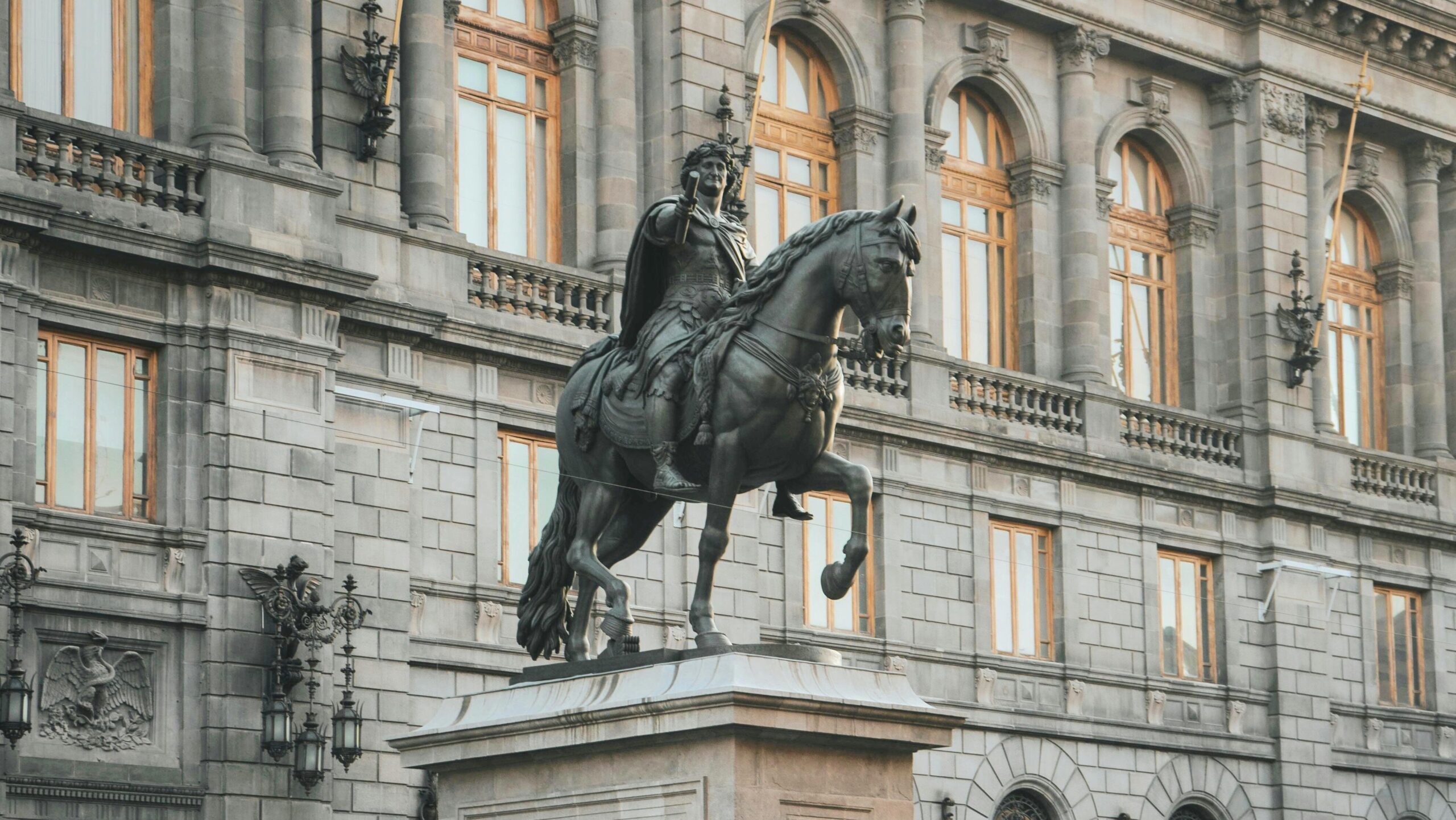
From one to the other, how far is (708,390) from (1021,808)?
2549cm

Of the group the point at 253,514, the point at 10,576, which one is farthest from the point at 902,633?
the point at 10,576

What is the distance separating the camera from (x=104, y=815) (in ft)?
97.4

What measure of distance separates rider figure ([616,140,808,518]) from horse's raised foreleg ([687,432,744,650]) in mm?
270

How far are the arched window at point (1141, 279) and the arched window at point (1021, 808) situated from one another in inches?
330

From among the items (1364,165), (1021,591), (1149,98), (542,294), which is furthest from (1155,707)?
(542,294)

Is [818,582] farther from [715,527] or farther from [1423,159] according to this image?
[715,527]

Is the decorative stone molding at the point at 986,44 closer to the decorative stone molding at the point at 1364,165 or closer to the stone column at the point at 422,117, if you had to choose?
the decorative stone molding at the point at 1364,165

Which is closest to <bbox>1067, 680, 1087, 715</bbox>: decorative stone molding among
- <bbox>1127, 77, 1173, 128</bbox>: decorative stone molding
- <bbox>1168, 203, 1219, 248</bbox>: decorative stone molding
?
<bbox>1168, 203, 1219, 248</bbox>: decorative stone molding

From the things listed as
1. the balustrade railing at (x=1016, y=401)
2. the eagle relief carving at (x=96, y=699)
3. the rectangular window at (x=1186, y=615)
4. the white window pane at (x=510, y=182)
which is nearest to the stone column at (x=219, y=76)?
the white window pane at (x=510, y=182)

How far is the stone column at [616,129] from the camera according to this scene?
125ft

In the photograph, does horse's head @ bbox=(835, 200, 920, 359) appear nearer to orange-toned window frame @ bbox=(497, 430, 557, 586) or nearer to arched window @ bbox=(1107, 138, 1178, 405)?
orange-toned window frame @ bbox=(497, 430, 557, 586)

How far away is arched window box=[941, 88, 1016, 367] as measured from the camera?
44312 mm

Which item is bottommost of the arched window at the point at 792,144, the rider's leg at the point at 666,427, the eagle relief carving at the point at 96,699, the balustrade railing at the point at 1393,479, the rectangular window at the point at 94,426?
the eagle relief carving at the point at 96,699

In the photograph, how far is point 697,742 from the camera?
1698 centimetres
